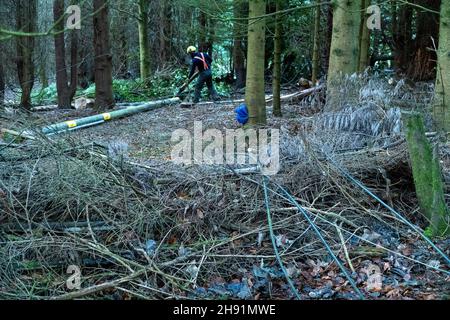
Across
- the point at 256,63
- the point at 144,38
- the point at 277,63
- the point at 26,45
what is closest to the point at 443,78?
the point at 256,63

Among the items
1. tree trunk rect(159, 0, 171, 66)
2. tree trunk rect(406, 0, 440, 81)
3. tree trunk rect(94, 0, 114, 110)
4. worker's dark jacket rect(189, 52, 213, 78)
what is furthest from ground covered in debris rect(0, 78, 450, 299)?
tree trunk rect(159, 0, 171, 66)

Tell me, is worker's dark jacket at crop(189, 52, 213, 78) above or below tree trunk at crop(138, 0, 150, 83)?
below

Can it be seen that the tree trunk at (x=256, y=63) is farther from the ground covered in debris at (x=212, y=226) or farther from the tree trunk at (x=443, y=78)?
the tree trunk at (x=443, y=78)

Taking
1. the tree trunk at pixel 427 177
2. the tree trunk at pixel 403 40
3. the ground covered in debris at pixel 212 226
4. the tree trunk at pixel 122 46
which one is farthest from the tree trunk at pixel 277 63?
the tree trunk at pixel 122 46

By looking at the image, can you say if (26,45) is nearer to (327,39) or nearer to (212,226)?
(327,39)

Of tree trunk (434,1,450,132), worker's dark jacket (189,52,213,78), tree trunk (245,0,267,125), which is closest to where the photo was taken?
tree trunk (434,1,450,132)

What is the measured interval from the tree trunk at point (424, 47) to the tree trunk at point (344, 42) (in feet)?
13.6

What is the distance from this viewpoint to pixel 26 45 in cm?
1191

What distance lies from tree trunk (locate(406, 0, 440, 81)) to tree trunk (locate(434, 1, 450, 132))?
4.77 metres

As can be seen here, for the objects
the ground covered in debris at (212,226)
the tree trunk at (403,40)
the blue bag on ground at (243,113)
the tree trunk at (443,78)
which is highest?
the tree trunk at (403,40)

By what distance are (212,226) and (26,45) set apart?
31.6 feet

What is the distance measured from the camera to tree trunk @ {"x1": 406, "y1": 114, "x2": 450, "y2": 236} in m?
4.31

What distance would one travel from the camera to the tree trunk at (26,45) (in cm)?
1144

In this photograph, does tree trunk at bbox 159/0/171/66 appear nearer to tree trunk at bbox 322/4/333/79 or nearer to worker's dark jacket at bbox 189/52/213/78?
worker's dark jacket at bbox 189/52/213/78
